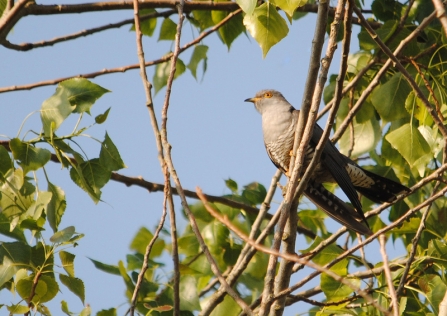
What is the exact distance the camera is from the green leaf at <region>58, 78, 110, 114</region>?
121 inches

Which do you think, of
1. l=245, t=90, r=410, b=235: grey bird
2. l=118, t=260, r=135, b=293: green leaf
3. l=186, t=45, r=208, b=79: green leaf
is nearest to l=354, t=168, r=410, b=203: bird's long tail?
Answer: l=245, t=90, r=410, b=235: grey bird

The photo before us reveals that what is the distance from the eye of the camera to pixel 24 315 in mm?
2709

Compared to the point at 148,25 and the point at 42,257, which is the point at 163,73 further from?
the point at 42,257

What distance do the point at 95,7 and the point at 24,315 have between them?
7.19 feet

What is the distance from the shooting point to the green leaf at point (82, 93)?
3070mm

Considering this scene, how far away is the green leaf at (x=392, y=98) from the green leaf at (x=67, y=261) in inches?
82.2

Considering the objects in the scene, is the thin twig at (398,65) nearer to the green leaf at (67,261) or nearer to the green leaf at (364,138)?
the green leaf at (67,261)

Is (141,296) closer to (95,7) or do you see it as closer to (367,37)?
(95,7)

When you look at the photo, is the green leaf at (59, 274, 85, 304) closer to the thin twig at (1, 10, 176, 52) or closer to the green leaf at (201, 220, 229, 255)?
the thin twig at (1, 10, 176, 52)

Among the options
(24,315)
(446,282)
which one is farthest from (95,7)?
(446,282)

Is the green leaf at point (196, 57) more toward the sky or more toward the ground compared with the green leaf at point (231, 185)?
more toward the sky

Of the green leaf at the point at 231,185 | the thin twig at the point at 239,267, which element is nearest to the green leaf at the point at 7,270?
the thin twig at the point at 239,267

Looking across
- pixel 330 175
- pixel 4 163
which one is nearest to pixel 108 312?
pixel 4 163

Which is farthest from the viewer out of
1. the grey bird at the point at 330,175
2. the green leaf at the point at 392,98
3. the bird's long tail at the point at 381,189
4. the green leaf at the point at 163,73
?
the green leaf at the point at 163,73
